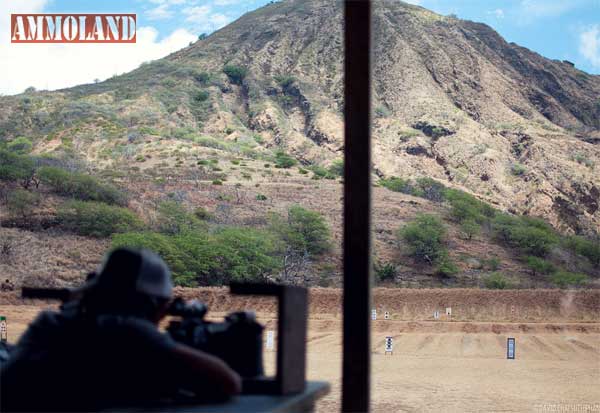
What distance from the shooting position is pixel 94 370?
199 centimetres

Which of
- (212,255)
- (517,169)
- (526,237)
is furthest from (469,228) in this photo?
(212,255)

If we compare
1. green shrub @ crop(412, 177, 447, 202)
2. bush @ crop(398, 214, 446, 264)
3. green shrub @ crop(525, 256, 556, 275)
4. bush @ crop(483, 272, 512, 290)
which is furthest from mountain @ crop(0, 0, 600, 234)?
bush @ crop(483, 272, 512, 290)

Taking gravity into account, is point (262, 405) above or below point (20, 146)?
below

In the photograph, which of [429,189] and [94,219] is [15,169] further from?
[429,189]

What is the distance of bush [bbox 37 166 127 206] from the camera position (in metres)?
43.3

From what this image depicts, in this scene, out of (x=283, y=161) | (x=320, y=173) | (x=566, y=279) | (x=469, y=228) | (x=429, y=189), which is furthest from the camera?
(x=283, y=161)

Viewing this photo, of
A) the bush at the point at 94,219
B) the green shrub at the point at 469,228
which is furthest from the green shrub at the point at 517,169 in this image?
the bush at the point at 94,219

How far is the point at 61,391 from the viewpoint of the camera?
1992 mm

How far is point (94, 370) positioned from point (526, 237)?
145 ft

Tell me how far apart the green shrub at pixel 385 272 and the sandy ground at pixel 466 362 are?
4.59 metres

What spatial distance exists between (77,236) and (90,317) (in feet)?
124

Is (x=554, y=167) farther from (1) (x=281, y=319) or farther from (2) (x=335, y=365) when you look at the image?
(1) (x=281, y=319)

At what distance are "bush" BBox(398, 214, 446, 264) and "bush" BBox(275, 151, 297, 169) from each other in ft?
39.6

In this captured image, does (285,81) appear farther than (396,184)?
Yes
